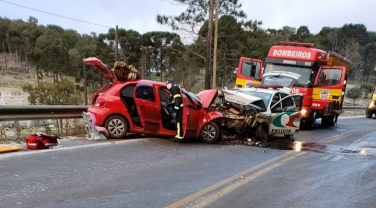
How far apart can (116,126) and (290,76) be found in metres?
8.60

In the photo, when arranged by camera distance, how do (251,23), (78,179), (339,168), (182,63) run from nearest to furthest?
1. (78,179)
2. (339,168)
3. (251,23)
4. (182,63)

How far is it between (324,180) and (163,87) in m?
4.77

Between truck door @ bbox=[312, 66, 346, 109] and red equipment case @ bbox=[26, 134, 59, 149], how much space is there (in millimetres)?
11076

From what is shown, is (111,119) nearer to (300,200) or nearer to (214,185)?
(214,185)

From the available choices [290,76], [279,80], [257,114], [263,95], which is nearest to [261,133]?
[257,114]

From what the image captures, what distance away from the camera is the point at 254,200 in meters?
4.50

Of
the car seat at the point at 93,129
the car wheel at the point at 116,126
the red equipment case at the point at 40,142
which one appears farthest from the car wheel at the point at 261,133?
the red equipment case at the point at 40,142

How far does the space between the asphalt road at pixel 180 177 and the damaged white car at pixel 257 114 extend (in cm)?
120

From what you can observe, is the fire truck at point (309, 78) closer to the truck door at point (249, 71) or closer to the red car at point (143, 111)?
the truck door at point (249, 71)

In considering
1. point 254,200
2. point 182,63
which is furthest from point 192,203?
point 182,63

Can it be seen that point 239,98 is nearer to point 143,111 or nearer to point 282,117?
point 282,117

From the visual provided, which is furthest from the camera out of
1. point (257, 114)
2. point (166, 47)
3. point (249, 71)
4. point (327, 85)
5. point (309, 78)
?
point (166, 47)

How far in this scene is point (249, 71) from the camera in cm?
1573

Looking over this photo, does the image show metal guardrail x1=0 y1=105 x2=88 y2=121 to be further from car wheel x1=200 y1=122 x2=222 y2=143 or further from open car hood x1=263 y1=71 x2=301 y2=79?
open car hood x1=263 y1=71 x2=301 y2=79
